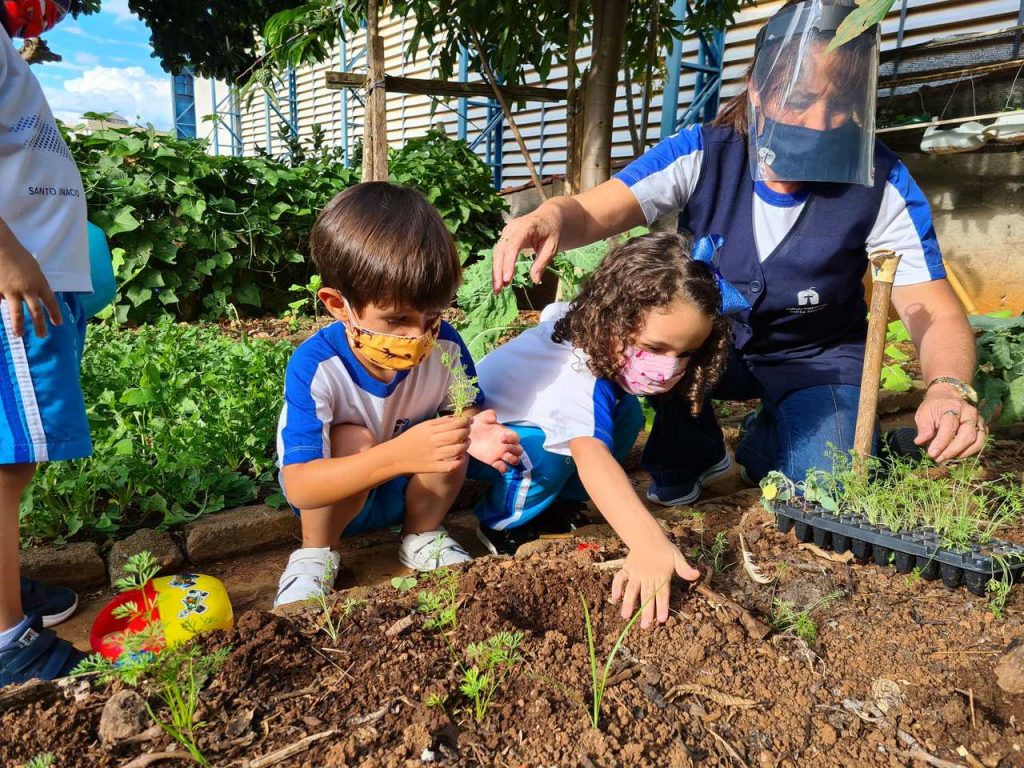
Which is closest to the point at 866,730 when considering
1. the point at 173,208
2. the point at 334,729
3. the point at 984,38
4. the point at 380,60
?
the point at 334,729

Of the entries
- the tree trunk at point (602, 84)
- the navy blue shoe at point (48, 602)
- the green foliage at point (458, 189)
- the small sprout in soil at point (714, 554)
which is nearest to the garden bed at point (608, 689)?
the small sprout in soil at point (714, 554)

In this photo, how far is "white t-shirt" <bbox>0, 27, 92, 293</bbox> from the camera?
163cm

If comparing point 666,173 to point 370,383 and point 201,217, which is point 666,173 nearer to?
point 370,383

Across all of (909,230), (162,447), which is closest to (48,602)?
(162,447)

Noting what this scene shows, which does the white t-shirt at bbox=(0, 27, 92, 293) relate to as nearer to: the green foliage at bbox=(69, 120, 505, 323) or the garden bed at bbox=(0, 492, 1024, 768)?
the garden bed at bbox=(0, 492, 1024, 768)

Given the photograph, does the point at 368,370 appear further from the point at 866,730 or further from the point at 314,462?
the point at 866,730

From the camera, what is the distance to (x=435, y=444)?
5.77 feet

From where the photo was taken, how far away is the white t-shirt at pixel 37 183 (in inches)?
64.2

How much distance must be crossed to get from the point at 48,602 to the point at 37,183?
3.63 feet

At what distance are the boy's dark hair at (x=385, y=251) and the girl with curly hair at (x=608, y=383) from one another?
45cm

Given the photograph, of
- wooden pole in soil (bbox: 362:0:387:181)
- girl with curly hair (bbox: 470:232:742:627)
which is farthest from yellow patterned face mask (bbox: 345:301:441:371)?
wooden pole in soil (bbox: 362:0:387:181)

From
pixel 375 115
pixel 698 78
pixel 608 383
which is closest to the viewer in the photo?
pixel 608 383

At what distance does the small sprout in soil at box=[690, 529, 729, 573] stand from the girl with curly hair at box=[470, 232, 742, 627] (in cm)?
20

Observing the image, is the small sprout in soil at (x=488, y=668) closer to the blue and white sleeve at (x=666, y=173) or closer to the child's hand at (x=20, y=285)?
the child's hand at (x=20, y=285)
